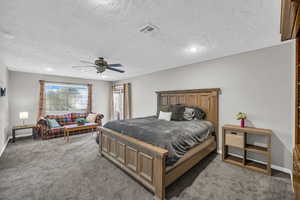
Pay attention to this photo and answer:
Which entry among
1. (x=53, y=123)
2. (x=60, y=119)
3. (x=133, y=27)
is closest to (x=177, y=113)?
(x=133, y=27)

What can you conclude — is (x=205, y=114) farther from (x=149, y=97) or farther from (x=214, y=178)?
(x=149, y=97)

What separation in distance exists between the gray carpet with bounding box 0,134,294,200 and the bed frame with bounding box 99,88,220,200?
171 millimetres

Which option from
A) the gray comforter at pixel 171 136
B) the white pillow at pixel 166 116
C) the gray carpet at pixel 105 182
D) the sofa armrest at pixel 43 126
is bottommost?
the gray carpet at pixel 105 182

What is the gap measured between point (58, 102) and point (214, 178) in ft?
21.3

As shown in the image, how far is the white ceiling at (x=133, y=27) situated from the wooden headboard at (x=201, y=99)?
3.48 feet

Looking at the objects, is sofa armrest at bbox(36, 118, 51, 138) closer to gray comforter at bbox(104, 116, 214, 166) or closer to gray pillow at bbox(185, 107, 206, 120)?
gray comforter at bbox(104, 116, 214, 166)

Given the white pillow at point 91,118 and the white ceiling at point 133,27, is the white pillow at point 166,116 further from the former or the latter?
the white pillow at point 91,118

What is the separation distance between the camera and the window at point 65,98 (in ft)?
18.3

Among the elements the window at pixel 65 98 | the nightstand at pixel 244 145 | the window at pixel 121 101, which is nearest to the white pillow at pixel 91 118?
the window at pixel 65 98

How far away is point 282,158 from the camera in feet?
8.21

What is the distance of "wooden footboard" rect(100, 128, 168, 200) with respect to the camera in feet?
5.83

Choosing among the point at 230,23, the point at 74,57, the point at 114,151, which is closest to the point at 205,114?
the point at 230,23

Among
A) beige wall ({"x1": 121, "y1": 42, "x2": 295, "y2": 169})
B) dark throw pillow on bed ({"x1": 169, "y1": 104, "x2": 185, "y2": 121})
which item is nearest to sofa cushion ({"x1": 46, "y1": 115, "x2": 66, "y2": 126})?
dark throw pillow on bed ({"x1": 169, "y1": 104, "x2": 185, "y2": 121})

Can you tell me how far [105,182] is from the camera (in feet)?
7.14
